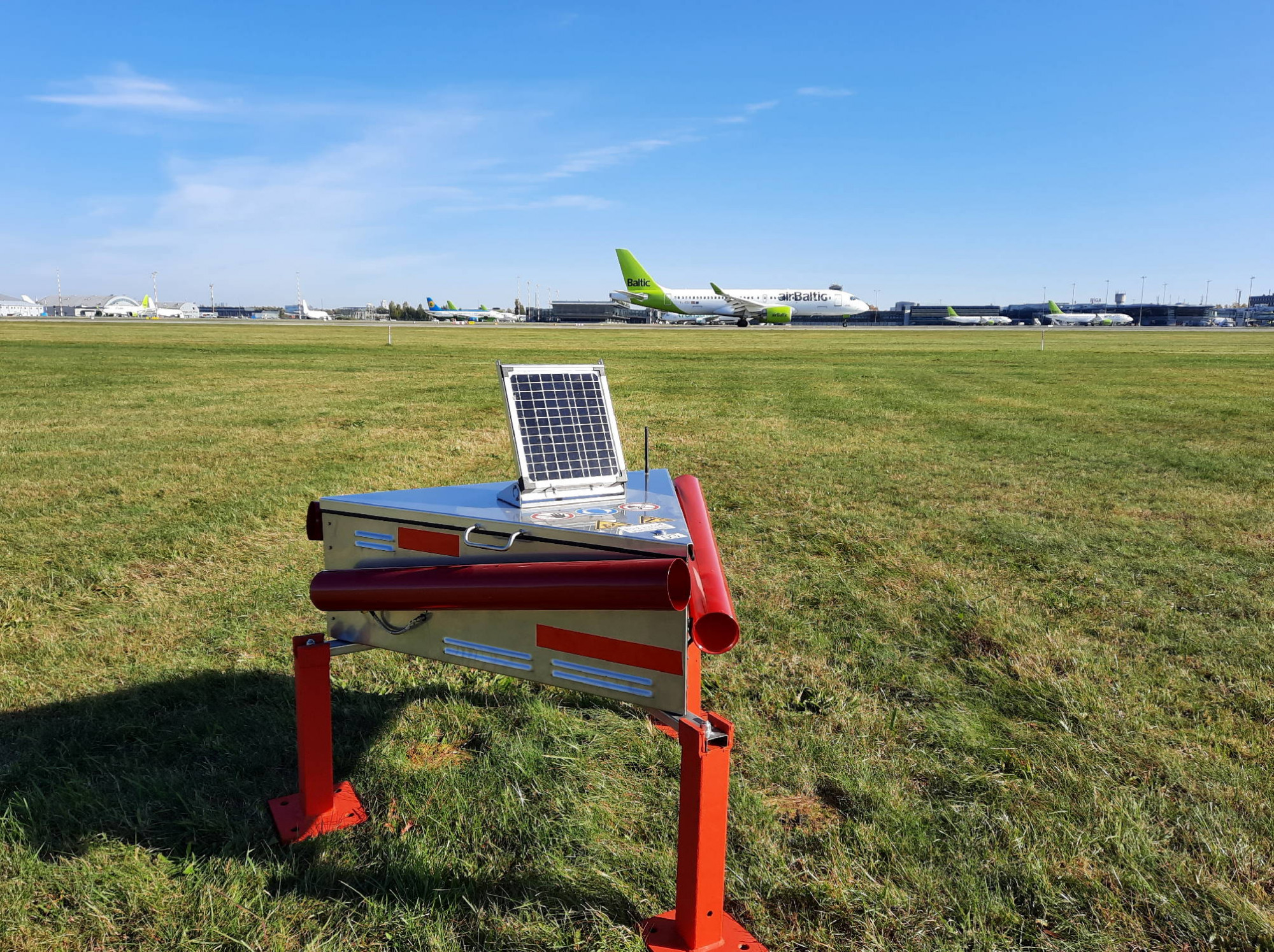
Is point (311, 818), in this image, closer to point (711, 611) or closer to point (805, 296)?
point (711, 611)

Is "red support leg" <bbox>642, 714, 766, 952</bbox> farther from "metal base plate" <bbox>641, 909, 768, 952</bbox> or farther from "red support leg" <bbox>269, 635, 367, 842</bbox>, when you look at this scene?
"red support leg" <bbox>269, 635, 367, 842</bbox>

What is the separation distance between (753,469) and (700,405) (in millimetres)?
5824

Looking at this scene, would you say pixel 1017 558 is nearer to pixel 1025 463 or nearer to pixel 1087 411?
pixel 1025 463

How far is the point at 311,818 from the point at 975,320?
139765mm

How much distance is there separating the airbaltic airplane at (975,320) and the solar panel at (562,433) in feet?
388

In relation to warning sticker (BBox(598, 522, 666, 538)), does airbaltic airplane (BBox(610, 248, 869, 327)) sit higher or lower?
higher

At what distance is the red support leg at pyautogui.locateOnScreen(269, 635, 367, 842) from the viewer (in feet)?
8.50

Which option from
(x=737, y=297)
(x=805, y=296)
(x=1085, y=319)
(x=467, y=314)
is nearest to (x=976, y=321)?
(x=1085, y=319)

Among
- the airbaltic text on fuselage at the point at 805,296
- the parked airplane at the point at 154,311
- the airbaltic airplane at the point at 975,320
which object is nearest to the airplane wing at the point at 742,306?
the airbaltic text on fuselage at the point at 805,296

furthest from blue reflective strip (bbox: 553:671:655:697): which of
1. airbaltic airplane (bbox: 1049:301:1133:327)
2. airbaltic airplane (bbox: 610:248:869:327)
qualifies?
airbaltic airplane (bbox: 1049:301:1133:327)

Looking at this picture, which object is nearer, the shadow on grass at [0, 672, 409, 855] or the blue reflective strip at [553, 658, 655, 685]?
the blue reflective strip at [553, 658, 655, 685]

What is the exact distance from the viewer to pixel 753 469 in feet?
28.9

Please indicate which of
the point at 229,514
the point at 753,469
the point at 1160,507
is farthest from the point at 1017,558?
the point at 229,514

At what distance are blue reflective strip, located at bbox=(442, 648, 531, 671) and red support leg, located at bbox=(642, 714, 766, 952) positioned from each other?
525 mm
